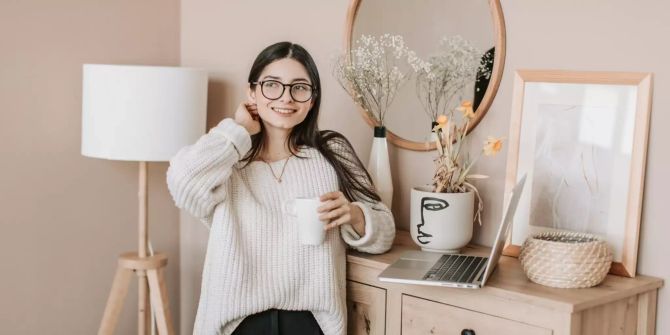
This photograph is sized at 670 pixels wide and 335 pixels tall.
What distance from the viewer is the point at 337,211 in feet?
6.30

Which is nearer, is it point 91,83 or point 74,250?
point 91,83

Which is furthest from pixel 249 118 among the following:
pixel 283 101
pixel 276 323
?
pixel 276 323

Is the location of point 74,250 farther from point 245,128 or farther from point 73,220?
point 245,128

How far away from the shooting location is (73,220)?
2.75 metres

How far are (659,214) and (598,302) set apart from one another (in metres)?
0.30

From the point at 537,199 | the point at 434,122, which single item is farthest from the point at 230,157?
the point at 537,199

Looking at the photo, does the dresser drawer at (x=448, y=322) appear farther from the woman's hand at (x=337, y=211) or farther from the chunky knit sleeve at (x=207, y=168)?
the chunky knit sleeve at (x=207, y=168)

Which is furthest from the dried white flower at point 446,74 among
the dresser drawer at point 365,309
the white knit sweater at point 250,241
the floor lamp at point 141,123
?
the floor lamp at point 141,123

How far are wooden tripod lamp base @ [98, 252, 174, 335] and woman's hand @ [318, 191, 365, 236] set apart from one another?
2.87ft

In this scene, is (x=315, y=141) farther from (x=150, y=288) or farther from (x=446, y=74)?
(x=150, y=288)

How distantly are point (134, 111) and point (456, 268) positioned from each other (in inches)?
44.2

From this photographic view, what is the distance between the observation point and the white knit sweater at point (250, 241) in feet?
6.37

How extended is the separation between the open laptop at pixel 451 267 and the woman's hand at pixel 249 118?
1.53 ft

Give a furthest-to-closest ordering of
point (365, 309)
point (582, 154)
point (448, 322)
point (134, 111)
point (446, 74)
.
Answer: point (134, 111), point (446, 74), point (365, 309), point (582, 154), point (448, 322)
